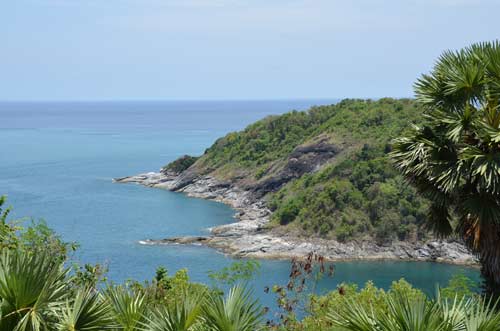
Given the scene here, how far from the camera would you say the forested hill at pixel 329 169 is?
56.8 metres

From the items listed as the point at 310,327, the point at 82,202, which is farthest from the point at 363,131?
the point at 310,327

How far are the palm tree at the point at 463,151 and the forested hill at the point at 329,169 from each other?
3271cm

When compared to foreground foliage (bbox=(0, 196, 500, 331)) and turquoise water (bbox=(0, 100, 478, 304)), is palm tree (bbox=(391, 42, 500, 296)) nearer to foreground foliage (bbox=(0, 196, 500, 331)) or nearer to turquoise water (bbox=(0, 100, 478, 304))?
foreground foliage (bbox=(0, 196, 500, 331))

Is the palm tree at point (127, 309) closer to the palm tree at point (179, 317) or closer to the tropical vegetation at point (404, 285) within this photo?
the tropical vegetation at point (404, 285)

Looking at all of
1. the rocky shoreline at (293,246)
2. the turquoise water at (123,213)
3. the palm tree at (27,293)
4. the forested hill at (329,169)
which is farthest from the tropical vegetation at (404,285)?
the rocky shoreline at (293,246)

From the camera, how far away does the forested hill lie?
5684cm

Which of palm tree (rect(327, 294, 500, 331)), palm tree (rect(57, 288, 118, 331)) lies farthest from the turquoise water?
palm tree (rect(327, 294, 500, 331))

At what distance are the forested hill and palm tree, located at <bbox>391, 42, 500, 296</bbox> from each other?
107 feet

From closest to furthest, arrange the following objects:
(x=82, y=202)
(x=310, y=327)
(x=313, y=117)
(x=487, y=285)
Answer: (x=487, y=285), (x=310, y=327), (x=82, y=202), (x=313, y=117)

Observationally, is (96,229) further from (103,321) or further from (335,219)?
(103,321)

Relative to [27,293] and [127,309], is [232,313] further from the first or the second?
[27,293]

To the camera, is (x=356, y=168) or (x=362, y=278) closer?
(x=362, y=278)

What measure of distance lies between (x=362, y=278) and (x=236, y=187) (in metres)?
32.3

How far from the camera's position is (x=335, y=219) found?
57812mm
